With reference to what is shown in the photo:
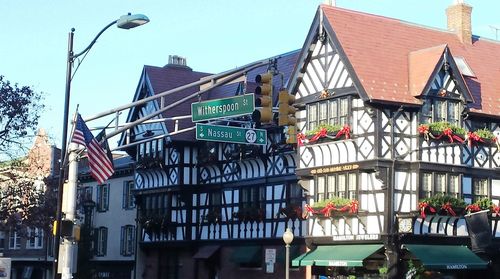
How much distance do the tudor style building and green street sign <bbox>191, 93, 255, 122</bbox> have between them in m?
9.24

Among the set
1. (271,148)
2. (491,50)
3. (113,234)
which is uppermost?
(491,50)

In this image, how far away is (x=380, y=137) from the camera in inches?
1361

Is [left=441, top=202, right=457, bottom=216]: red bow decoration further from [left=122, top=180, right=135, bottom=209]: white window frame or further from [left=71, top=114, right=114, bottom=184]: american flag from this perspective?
[left=122, top=180, right=135, bottom=209]: white window frame

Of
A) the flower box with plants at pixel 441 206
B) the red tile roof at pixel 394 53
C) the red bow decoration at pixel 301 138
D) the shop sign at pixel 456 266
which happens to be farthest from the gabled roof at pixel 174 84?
the shop sign at pixel 456 266

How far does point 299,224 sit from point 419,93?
329 inches

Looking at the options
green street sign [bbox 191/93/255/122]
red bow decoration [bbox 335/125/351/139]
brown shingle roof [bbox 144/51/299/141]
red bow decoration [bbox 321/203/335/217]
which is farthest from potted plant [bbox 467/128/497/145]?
green street sign [bbox 191/93/255/122]

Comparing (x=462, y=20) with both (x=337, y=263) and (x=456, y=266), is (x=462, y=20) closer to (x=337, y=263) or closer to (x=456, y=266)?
(x=456, y=266)

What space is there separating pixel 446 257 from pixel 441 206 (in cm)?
191

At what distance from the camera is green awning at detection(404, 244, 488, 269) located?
110 ft

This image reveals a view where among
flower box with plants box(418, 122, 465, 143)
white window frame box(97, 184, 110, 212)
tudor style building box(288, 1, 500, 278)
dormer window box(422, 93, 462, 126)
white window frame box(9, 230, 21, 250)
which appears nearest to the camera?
tudor style building box(288, 1, 500, 278)

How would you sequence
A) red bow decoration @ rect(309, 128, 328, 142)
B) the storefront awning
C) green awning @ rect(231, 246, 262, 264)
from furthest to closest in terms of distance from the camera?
the storefront awning
green awning @ rect(231, 246, 262, 264)
red bow decoration @ rect(309, 128, 328, 142)

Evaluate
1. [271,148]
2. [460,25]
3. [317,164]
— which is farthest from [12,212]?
[460,25]

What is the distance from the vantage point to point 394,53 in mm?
37469

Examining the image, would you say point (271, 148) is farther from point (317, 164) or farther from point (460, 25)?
point (460, 25)
